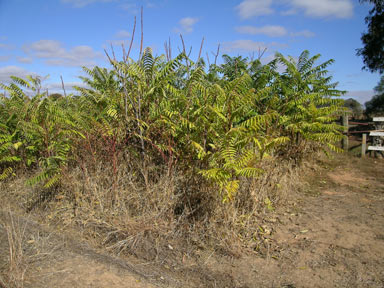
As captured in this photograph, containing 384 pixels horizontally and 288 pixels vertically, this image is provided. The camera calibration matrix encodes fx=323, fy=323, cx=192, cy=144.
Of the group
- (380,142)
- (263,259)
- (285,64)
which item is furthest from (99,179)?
(380,142)

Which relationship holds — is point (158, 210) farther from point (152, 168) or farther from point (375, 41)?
point (375, 41)

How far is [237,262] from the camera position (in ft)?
12.3

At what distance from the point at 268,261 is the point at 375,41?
12.7 m

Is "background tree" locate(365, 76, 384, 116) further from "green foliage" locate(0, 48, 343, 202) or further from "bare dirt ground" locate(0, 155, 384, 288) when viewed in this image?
"bare dirt ground" locate(0, 155, 384, 288)

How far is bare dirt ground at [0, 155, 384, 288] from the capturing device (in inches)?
130

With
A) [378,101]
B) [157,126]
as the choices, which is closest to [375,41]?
[378,101]

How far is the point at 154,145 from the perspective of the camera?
480cm

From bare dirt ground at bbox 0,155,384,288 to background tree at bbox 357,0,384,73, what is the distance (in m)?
10.6

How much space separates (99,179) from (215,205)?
1.84m

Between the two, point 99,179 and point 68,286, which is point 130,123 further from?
point 68,286

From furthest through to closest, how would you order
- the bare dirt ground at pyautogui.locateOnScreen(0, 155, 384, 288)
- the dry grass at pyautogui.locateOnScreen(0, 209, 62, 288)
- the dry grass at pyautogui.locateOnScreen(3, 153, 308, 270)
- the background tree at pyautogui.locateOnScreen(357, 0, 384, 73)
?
1. the background tree at pyautogui.locateOnScreen(357, 0, 384, 73)
2. the dry grass at pyautogui.locateOnScreen(3, 153, 308, 270)
3. the bare dirt ground at pyautogui.locateOnScreen(0, 155, 384, 288)
4. the dry grass at pyautogui.locateOnScreen(0, 209, 62, 288)

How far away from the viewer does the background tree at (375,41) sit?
1267 centimetres

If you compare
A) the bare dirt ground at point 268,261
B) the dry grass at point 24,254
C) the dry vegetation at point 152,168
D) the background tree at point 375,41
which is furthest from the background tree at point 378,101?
the dry grass at point 24,254

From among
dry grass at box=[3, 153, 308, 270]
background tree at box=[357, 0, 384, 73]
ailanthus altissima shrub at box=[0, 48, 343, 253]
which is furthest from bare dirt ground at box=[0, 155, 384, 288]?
background tree at box=[357, 0, 384, 73]
